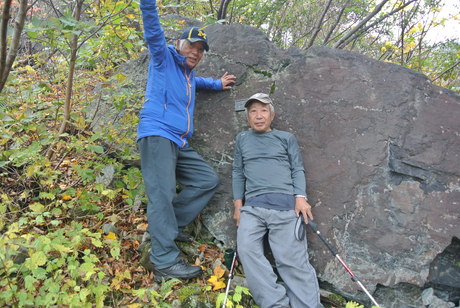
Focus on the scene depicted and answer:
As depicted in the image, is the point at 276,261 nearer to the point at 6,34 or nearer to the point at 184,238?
the point at 184,238

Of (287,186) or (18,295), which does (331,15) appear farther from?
(18,295)

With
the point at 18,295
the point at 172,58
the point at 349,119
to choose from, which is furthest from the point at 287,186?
the point at 18,295

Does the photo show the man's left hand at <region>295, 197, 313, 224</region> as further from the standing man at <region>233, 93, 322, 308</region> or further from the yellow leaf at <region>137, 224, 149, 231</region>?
the yellow leaf at <region>137, 224, 149, 231</region>

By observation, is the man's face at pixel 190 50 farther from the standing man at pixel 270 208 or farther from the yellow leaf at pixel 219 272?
the yellow leaf at pixel 219 272

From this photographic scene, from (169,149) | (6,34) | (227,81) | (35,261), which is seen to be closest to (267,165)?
(169,149)

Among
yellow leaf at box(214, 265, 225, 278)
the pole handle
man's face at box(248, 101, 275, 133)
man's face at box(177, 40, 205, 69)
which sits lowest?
yellow leaf at box(214, 265, 225, 278)

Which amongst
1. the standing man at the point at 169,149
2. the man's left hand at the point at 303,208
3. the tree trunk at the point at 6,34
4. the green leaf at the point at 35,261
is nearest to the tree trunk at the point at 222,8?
the standing man at the point at 169,149

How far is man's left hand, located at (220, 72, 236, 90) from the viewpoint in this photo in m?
4.03

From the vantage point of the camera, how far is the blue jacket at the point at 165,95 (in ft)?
10.4

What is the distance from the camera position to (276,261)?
3.10m

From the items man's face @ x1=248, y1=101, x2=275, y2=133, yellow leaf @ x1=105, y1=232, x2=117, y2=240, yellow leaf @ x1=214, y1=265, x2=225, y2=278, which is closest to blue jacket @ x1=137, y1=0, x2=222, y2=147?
man's face @ x1=248, y1=101, x2=275, y2=133

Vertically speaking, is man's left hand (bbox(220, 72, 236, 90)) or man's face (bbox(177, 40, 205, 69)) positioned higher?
man's face (bbox(177, 40, 205, 69))

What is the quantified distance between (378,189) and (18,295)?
345 cm

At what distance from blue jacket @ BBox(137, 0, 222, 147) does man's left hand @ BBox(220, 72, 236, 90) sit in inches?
23.4
